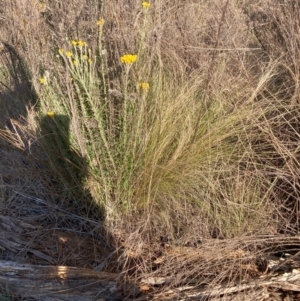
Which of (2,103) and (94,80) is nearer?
(94,80)

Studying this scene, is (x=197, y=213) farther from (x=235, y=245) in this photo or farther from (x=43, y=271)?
(x=43, y=271)

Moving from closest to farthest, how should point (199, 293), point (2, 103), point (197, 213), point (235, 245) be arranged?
point (199, 293) < point (235, 245) < point (197, 213) < point (2, 103)

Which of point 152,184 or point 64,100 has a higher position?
point 64,100

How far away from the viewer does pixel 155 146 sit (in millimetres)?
2854

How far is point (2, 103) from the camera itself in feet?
12.3

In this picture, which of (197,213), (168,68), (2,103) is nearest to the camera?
(197,213)

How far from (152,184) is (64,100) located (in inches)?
27.0

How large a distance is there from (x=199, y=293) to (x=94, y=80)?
1280 millimetres

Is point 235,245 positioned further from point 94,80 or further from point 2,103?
point 2,103

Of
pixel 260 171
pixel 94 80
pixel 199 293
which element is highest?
pixel 94 80

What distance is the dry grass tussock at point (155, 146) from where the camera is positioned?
2621mm

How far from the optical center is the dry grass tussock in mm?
2621

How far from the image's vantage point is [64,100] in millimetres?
2854

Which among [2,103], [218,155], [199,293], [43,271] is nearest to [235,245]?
[199,293]
